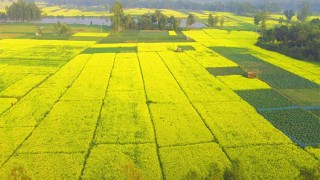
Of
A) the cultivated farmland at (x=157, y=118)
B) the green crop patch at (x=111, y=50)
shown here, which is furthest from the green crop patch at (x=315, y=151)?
the green crop patch at (x=111, y=50)

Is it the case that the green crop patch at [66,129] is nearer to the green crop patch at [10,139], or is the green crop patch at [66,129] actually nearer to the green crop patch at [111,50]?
the green crop patch at [10,139]

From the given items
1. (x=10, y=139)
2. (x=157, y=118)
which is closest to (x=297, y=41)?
(x=157, y=118)

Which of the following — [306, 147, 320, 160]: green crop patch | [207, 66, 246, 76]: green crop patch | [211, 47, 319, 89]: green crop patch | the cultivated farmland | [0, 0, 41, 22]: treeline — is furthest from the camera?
[0, 0, 41, 22]: treeline

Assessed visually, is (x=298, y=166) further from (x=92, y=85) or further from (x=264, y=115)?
(x=92, y=85)

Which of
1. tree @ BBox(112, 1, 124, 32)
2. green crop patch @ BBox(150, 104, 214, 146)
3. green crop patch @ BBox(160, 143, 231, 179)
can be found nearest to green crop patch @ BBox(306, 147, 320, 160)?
green crop patch @ BBox(160, 143, 231, 179)

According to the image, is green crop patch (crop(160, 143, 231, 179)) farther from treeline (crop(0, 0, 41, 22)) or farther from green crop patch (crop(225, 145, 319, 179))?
treeline (crop(0, 0, 41, 22))

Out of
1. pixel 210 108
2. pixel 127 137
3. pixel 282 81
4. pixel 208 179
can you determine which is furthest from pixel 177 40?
pixel 208 179

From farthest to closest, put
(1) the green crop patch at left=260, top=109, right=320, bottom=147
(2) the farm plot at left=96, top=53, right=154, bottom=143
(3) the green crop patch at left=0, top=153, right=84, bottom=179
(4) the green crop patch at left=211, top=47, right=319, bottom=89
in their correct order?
(4) the green crop patch at left=211, top=47, right=319, bottom=89 < (1) the green crop patch at left=260, top=109, right=320, bottom=147 < (2) the farm plot at left=96, top=53, right=154, bottom=143 < (3) the green crop patch at left=0, top=153, right=84, bottom=179
